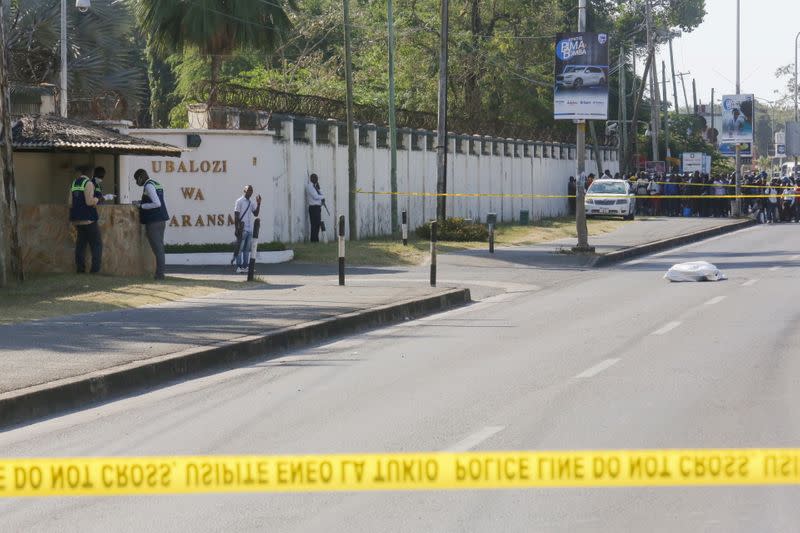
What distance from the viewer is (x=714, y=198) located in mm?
57562

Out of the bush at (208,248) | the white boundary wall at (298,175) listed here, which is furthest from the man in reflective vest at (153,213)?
the bush at (208,248)

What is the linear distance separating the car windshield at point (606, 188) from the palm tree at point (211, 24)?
1984cm

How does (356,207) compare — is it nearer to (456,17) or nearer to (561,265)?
(561,265)

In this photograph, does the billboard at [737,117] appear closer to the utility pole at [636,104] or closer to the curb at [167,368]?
the utility pole at [636,104]

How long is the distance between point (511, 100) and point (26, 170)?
43209 millimetres

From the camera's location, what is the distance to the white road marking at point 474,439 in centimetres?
877

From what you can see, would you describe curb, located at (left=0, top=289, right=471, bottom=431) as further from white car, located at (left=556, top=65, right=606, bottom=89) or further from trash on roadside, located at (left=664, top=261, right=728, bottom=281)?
white car, located at (left=556, top=65, right=606, bottom=89)

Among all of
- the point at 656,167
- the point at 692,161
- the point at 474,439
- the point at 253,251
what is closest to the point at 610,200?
the point at 656,167

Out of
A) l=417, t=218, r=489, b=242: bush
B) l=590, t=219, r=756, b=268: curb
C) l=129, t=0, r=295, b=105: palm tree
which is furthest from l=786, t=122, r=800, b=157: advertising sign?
l=129, t=0, r=295, b=105: palm tree

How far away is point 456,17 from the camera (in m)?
64.0

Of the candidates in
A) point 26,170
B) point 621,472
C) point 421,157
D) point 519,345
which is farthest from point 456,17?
point 621,472

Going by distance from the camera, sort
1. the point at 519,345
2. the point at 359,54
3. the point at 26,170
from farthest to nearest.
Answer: the point at 359,54
the point at 26,170
the point at 519,345

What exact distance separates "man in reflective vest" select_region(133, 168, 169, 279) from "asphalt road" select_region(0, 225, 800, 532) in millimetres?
6024

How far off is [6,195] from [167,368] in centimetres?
924
